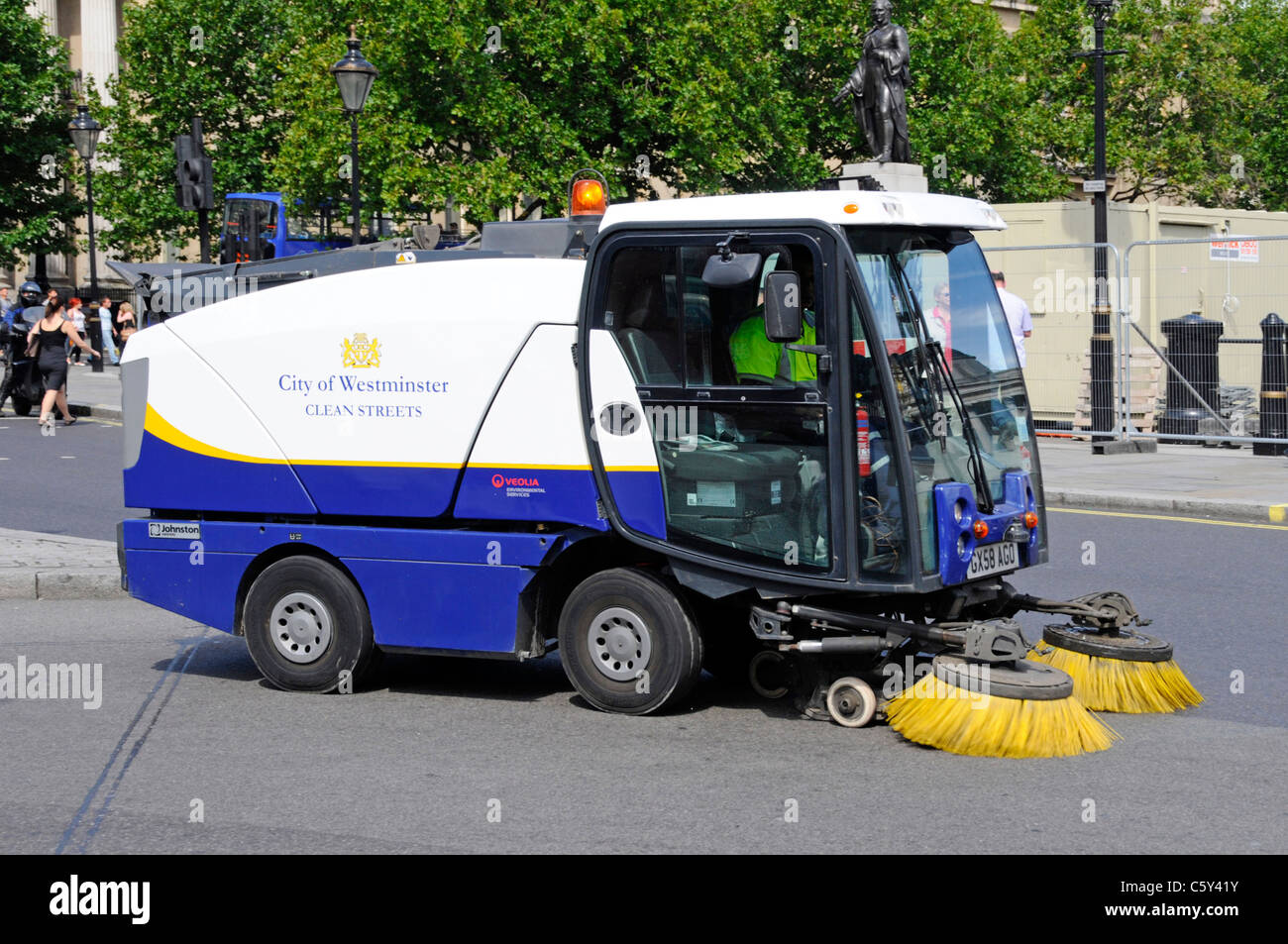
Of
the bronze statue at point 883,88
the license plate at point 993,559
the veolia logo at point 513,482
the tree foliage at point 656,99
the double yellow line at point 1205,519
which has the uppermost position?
the tree foliage at point 656,99

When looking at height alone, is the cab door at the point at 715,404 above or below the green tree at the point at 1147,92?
below

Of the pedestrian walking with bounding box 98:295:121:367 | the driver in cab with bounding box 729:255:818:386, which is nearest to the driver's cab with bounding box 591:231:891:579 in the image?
the driver in cab with bounding box 729:255:818:386

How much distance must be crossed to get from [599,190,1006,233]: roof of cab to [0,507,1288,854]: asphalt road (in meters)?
2.15

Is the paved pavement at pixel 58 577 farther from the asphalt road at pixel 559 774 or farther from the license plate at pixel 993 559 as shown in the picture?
the license plate at pixel 993 559

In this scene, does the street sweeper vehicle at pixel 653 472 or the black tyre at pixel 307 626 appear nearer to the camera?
the street sweeper vehicle at pixel 653 472

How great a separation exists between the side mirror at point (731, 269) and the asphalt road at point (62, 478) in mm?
7707

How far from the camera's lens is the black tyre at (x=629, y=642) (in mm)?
6801

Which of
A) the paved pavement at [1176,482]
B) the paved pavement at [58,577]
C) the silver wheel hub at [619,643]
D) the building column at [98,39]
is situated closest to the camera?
the silver wheel hub at [619,643]

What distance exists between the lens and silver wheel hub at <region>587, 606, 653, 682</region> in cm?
691

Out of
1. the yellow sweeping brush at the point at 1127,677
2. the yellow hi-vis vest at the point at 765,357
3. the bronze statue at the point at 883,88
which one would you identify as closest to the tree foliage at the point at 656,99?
the bronze statue at the point at 883,88
